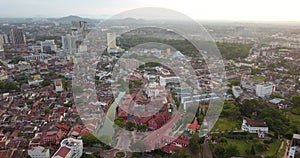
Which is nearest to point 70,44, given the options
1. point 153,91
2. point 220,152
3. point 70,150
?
point 153,91

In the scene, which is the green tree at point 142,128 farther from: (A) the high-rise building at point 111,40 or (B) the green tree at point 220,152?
(A) the high-rise building at point 111,40

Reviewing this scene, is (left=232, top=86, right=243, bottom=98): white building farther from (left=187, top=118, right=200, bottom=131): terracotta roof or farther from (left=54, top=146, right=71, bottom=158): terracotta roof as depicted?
(left=54, top=146, right=71, bottom=158): terracotta roof

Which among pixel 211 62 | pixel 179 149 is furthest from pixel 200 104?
pixel 211 62

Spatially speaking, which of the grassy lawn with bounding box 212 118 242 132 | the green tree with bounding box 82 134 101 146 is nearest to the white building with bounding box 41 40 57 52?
the green tree with bounding box 82 134 101 146

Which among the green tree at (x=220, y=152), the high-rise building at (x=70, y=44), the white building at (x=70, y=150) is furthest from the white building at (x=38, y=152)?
the high-rise building at (x=70, y=44)

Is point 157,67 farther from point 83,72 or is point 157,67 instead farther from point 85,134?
point 85,134

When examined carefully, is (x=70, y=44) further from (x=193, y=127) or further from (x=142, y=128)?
(x=193, y=127)
